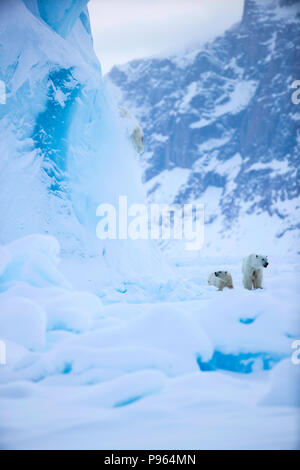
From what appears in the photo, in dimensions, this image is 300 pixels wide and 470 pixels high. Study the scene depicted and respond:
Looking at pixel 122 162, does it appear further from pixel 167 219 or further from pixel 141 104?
pixel 141 104

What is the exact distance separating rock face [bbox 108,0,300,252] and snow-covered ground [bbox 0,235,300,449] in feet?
180

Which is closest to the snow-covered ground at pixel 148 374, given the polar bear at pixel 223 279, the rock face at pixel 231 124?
the polar bear at pixel 223 279

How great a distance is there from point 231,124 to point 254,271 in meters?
87.7

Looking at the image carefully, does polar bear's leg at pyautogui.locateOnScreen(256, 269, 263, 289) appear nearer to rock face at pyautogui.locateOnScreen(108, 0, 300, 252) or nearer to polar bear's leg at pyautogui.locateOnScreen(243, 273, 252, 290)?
polar bear's leg at pyautogui.locateOnScreen(243, 273, 252, 290)

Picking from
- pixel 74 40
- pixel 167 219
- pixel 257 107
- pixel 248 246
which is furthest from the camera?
pixel 257 107

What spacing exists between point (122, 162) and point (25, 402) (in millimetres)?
5391

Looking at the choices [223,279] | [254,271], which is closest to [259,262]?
[254,271]

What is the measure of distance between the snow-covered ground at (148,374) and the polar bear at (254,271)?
2.48 m

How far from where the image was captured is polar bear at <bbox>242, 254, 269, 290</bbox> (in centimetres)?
700

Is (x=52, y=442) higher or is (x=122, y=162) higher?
(x=122, y=162)

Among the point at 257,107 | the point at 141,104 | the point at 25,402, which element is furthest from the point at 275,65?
the point at 25,402
